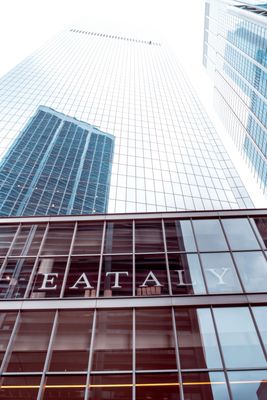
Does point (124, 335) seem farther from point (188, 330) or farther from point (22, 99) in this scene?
point (22, 99)

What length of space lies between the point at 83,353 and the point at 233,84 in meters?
137

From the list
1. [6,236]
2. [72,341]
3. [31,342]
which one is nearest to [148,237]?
[72,341]

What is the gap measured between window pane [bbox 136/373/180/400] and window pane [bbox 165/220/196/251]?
685 centimetres

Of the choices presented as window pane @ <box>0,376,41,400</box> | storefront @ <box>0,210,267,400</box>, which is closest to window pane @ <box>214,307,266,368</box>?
storefront @ <box>0,210,267,400</box>

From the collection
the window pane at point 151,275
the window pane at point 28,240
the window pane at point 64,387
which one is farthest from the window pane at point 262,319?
the window pane at point 28,240

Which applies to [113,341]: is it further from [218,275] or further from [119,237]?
[119,237]

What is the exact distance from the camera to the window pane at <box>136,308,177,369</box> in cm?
1272

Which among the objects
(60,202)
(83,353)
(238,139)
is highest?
(238,139)

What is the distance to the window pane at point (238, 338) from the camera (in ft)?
40.5

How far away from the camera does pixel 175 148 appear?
8031 cm

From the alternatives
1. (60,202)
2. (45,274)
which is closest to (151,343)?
(45,274)

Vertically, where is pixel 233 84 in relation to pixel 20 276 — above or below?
above

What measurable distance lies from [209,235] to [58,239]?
25.6 ft

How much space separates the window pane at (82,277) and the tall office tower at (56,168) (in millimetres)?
41615
